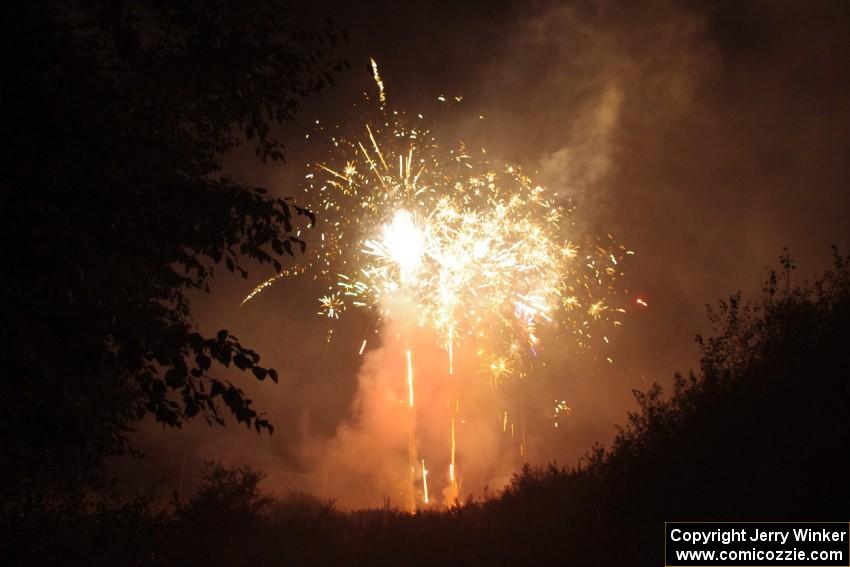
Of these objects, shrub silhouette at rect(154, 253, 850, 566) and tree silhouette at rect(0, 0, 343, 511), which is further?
shrub silhouette at rect(154, 253, 850, 566)

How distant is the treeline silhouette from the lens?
6.77 metres

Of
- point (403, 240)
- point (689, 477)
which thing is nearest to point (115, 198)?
point (689, 477)

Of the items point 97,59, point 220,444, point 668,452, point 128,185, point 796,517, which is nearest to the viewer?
point 128,185

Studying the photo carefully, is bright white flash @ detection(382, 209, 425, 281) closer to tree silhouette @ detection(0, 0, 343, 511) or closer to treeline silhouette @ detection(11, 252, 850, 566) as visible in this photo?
treeline silhouette @ detection(11, 252, 850, 566)

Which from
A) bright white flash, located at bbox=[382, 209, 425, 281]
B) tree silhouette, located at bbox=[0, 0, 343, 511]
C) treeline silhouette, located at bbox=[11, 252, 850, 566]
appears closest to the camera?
tree silhouette, located at bbox=[0, 0, 343, 511]

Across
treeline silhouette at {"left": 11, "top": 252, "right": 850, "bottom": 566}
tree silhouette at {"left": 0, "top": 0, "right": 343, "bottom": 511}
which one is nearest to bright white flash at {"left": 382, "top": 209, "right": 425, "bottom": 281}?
treeline silhouette at {"left": 11, "top": 252, "right": 850, "bottom": 566}

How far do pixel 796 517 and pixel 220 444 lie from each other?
5359 centimetres

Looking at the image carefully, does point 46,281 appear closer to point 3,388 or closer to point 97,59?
point 3,388

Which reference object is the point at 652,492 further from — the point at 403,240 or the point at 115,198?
the point at 403,240

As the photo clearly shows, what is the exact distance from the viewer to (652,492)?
25.7 feet

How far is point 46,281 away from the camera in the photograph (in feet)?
9.20

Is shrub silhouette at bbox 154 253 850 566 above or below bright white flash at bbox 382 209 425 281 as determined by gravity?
below

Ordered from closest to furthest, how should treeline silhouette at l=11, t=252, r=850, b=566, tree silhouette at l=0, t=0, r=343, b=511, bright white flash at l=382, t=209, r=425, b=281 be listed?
tree silhouette at l=0, t=0, r=343, b=511 < treeline silhouette at l=11, t=252, r=850, b=566 < bright white flash at l=382, t=209, r=425, b=281

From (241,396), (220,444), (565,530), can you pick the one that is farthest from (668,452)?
(220,444)
